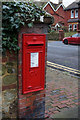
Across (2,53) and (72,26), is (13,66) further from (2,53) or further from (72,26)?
(72,26)

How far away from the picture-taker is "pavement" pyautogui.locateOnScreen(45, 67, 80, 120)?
11.7ft

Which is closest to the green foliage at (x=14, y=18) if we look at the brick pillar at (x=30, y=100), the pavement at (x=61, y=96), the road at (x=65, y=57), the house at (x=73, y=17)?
the brick pillar at (x=30, y=100)

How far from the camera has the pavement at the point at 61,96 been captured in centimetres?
357

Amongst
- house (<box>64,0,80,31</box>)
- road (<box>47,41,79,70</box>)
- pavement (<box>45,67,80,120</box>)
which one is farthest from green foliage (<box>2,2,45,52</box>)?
house (<box>64,0,80,31</box>)

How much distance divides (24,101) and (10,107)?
0.29 m

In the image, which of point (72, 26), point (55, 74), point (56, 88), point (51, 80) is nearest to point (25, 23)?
point (56, 88)

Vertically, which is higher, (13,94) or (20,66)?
(20,66)

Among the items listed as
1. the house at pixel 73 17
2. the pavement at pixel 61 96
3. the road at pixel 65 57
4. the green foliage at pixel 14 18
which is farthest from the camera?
the house at pixel 73 17

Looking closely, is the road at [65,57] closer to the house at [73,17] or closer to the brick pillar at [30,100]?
the brick pillar at [30,100]

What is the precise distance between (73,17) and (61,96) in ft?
108

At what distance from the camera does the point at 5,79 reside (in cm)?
297

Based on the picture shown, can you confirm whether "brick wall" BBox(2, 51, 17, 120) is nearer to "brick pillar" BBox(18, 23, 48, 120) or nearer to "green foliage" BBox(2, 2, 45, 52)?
"brick pillar" BBox(18, 23, 48, 120)

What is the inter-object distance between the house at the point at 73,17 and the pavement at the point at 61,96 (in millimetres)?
28774

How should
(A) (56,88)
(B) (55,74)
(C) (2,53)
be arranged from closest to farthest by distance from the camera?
1. (C) (2,53)
2. (A) (56,88)
3. (B) (55,74)
